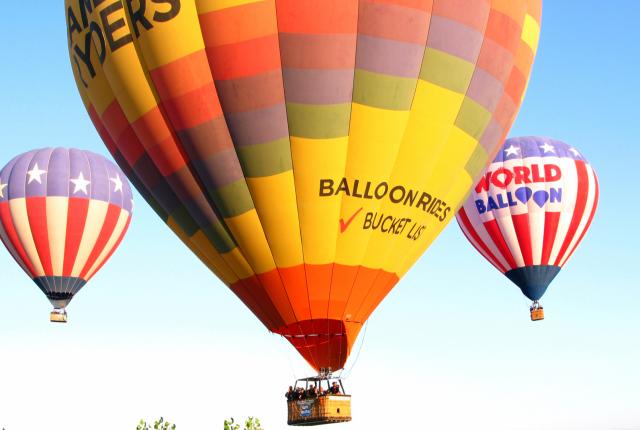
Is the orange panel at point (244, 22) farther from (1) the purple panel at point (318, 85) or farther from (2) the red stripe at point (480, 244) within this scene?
(2) the red stripe at point (480, 244)

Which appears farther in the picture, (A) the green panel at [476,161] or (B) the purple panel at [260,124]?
(A) the green panel at [476,161]

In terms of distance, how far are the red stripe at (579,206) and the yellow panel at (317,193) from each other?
14667mm

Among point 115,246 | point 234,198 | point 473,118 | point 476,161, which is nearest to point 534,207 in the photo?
point 476,161

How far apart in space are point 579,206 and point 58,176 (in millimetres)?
15529

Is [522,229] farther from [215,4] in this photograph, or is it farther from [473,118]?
[215,4]

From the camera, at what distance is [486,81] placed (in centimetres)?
1597

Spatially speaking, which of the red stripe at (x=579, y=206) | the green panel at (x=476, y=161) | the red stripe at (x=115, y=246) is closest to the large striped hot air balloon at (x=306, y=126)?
the green panel at (x=476, y=161)

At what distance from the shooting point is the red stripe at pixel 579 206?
2805 centimetres

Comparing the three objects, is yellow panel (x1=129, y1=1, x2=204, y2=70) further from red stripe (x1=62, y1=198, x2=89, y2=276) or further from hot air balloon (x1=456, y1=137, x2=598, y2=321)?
red stripe (x1=62, y1=198, x2=89, y2=276)

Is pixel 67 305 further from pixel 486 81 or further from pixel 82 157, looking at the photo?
pixel 486 81

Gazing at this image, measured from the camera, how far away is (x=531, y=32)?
671 inches

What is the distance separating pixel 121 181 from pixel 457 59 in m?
18.0

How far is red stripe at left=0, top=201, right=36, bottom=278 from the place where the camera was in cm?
2981

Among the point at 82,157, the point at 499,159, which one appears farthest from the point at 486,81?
the point at 82,157
